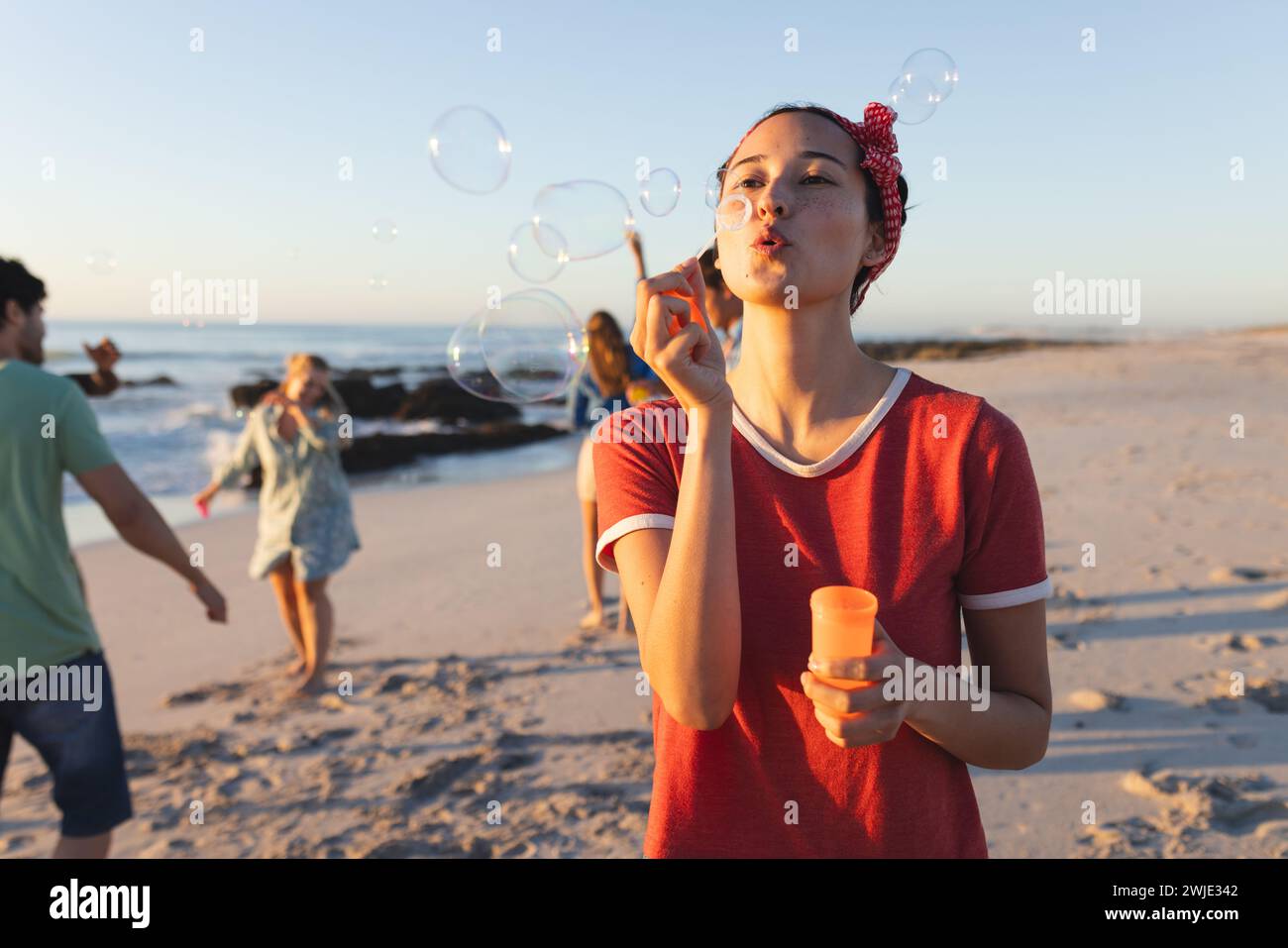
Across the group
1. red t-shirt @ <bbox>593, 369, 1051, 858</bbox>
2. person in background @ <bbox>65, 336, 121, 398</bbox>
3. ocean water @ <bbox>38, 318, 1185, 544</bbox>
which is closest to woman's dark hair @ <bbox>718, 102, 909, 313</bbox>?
red t-shirt @ <bbox>593, 369, 1051, 858</bbox>

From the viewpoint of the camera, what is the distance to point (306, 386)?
5.83 metres

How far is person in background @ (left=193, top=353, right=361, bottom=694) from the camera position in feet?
18.7

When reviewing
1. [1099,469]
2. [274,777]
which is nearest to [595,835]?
[274,777]

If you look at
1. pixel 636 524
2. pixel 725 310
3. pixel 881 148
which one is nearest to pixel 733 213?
pixel 881 148

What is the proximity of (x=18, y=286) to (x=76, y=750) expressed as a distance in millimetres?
1753

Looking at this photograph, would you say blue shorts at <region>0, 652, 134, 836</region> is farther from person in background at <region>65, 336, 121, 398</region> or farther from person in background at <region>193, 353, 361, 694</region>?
person in background at <region>193, 353, 361, 694</region>

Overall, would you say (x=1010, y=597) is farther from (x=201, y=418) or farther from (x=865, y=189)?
(x=201, y=418)

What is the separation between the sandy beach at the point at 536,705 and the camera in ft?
12.8

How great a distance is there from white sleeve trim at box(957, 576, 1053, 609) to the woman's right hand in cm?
62

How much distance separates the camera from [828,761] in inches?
63.6

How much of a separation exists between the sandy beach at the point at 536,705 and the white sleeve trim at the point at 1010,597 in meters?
2.47
